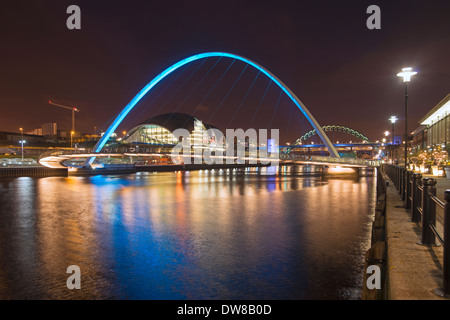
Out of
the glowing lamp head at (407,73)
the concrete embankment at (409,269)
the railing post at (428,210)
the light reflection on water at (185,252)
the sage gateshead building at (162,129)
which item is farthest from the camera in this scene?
the sage gateshead building at (162,129)

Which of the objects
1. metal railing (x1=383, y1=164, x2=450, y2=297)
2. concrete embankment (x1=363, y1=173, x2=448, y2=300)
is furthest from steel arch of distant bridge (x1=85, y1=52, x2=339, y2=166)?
concrete embankment (x1=363, y1=173, x2=448, y2=300)

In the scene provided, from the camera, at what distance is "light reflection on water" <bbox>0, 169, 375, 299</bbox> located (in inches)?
261

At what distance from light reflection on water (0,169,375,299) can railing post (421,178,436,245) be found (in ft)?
5.20

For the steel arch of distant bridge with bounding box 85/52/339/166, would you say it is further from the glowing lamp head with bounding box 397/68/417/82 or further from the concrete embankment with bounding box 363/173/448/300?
the concrete embankment with bounding box 363/173/448/300

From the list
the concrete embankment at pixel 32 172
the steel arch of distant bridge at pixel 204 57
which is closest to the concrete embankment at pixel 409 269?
the concrete embankment at pixel 32 172

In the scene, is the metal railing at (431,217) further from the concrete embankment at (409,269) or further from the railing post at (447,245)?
the concrete embankment at (409,269)

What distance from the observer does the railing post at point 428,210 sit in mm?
5648

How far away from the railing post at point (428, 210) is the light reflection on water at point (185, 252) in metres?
1.58

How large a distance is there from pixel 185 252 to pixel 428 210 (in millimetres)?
5856

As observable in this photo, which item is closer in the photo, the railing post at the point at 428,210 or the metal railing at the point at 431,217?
the metal railing at the point at 431,217

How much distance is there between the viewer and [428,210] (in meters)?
5.75

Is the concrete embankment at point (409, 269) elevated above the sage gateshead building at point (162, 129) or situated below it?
below

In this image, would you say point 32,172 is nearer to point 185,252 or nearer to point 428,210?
point 185,252
